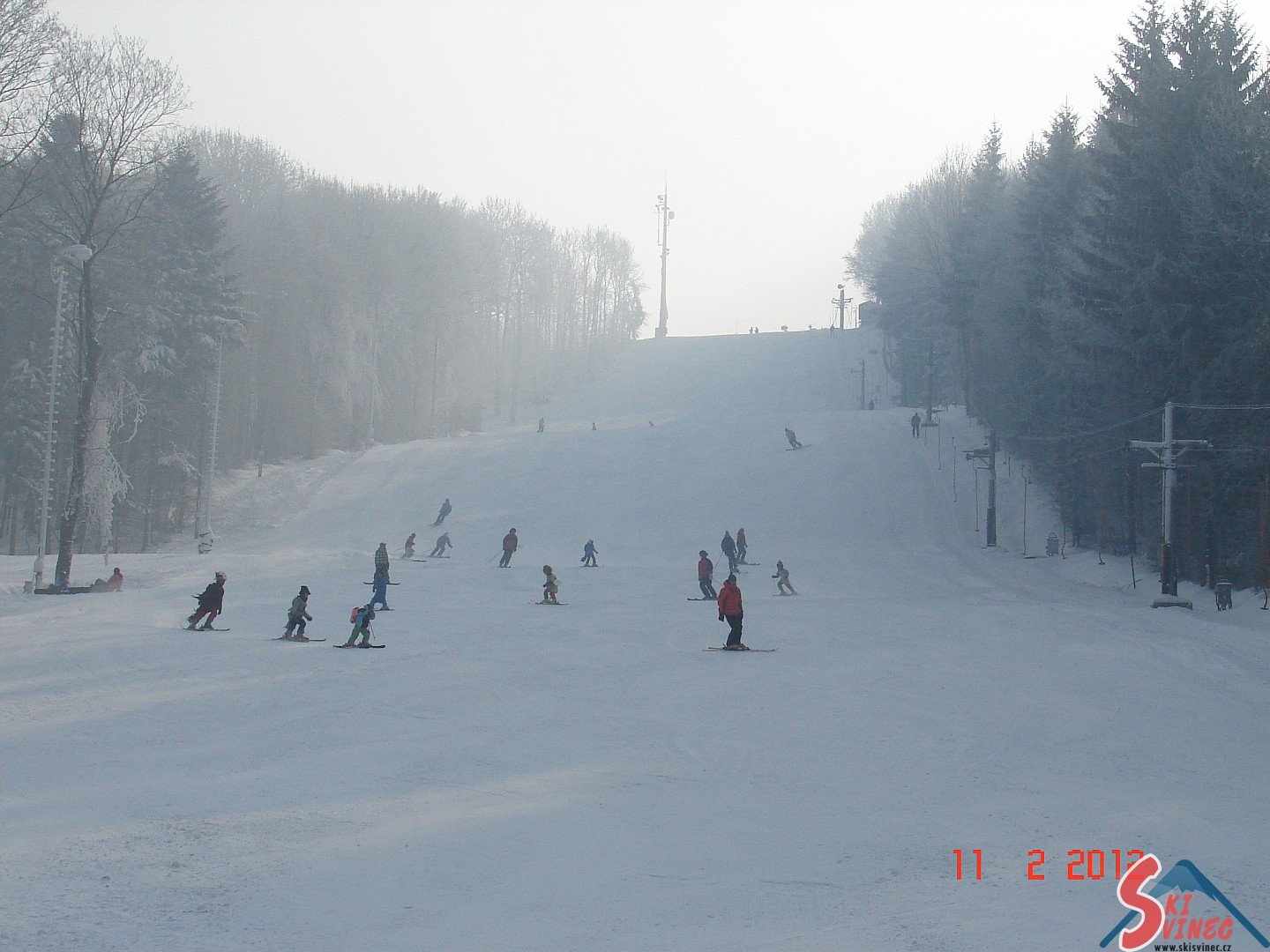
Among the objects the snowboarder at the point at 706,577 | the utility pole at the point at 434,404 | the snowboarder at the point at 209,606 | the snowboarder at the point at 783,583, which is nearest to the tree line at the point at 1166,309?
the snowboarder at the point at 783,583

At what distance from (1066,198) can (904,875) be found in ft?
149

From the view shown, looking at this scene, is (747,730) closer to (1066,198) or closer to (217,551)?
(217,551)

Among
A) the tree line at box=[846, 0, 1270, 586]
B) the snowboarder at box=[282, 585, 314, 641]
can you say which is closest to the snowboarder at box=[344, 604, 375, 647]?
the snowboarder at box=[282, 585, 314, 641]

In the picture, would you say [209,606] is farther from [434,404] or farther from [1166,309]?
[434,404]

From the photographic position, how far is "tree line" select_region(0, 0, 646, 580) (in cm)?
2803

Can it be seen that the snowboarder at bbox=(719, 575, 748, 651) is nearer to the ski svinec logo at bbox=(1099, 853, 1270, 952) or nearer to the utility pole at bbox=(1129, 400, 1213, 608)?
the ski svinec logo at bbox=(1099, 853, 1270, 952)

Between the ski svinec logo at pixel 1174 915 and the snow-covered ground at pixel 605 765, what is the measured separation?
0.51 feet

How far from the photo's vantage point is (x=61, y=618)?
1967 cm

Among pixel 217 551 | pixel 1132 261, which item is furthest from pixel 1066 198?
pixel 217 551

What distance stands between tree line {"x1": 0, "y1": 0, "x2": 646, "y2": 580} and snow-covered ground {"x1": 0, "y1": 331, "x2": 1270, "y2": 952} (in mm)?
10531

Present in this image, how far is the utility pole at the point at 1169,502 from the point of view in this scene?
85.2 ft

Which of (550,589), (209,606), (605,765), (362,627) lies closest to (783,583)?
(550,589)

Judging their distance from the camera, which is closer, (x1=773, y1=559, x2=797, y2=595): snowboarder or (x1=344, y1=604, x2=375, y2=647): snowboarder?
(x1=344, y1=604, x2=375, y2=647): snowboarder

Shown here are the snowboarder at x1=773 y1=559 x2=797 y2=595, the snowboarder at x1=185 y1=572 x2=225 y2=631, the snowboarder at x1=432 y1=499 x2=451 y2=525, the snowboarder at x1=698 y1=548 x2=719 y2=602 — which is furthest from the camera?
the snowboarder at x1=432 y1=499 x2=451 y2=525
